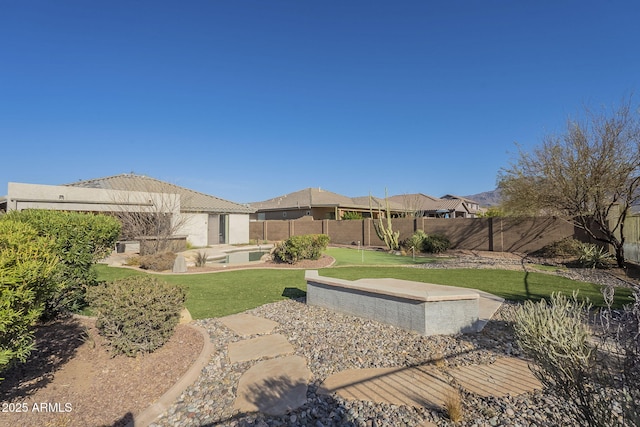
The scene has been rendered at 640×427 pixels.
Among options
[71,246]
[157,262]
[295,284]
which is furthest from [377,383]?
[157,262]

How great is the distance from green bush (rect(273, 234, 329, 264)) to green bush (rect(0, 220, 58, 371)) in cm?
1078

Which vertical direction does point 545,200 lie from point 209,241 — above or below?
above

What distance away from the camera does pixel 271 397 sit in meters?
3.34

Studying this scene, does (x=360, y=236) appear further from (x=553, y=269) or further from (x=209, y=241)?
(x=553, y=269)

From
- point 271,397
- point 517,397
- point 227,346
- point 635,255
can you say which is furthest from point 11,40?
point 635,255

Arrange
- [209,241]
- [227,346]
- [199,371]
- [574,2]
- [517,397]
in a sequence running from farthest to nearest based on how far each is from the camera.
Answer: [209,241], [574,2], [227,346], [199,371], [517,397]

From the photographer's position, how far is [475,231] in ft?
59.9

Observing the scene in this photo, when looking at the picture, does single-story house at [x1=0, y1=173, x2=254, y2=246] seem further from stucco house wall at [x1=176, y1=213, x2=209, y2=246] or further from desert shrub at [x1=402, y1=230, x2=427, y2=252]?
desert shrub at [x1=402, y1=230, x2=427, y2=252]

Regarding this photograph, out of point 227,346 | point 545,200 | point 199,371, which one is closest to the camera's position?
point 199,371

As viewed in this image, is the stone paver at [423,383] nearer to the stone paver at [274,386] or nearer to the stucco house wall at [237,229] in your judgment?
the stone paver at [274,386]

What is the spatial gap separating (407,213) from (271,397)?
2476 cm

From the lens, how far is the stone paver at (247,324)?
542 centimetres

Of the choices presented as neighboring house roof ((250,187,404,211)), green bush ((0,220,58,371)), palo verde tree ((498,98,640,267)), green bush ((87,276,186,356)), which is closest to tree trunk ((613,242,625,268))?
palo verde tree ((498,98,640,267))

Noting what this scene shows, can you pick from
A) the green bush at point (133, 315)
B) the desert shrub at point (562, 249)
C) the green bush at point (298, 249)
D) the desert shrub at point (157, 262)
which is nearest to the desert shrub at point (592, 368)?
the green bush at point (133, 315)
